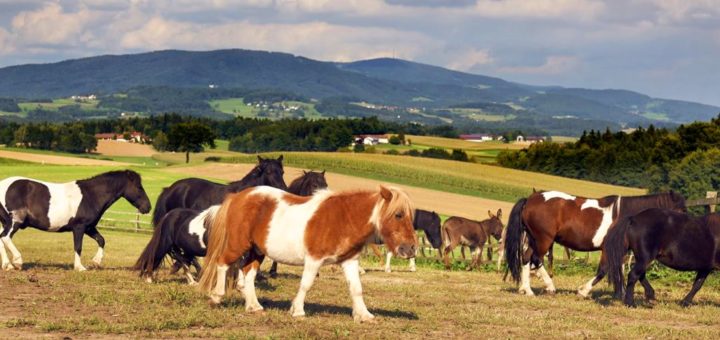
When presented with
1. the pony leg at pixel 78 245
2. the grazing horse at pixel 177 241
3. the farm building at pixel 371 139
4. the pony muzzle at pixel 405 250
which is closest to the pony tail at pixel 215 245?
the pony muzzle at pixel 405 250

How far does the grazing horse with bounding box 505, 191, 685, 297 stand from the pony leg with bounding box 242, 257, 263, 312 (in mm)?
6429

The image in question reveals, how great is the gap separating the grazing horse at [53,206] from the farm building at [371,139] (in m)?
119

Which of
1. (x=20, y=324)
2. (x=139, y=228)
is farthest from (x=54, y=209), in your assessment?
(x=139, y=228)

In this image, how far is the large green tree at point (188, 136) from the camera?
123 meters

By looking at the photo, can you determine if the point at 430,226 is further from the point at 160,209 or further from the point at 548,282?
the point at 160,209

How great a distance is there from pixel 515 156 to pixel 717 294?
311 ft

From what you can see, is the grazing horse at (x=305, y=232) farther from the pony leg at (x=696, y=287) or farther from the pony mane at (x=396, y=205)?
the pony leg at (x=696, y=287)

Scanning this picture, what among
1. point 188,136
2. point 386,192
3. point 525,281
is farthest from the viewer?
point 188,136

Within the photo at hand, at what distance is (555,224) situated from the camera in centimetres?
1806

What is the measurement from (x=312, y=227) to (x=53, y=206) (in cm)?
791

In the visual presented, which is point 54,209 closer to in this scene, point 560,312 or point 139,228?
point 560,312

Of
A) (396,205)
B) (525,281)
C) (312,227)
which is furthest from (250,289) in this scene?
(525,281)

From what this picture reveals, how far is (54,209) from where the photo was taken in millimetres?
18547

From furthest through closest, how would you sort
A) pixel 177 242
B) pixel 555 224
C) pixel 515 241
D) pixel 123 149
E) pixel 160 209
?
pixel 123 149
pixel 160 209
pixel 515 241
pixel 555 224
pixel 177 242
